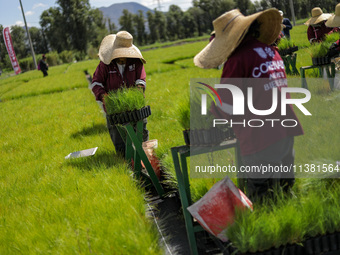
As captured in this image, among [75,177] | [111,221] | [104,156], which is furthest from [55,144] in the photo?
[111,221]

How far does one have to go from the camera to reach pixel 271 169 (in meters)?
2.42

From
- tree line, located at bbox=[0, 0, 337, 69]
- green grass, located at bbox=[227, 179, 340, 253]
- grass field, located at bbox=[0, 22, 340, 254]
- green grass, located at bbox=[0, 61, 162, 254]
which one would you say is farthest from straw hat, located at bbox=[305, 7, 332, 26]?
tree line, located at bbox=[0, 0, 337, 69]

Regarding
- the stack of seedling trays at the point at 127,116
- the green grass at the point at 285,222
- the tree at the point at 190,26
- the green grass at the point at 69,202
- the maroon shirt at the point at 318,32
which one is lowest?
the green grass at the point at 69,202

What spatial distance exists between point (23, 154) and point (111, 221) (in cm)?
363

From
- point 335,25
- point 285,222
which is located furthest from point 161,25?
point 285,222

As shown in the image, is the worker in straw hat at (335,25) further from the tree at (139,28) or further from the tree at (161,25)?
the tree at (161,25)

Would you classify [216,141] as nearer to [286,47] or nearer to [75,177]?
[75,177]

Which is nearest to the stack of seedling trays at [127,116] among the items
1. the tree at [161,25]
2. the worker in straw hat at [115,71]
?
the worker in straw hat at [115,71]

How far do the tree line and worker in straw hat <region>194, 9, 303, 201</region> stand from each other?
44.8 metres

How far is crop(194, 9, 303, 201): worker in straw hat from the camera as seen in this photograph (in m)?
2.25

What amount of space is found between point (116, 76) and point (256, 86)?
2.54m

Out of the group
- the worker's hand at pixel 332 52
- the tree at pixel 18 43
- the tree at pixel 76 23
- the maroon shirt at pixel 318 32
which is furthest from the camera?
the tree at pixel 18 43

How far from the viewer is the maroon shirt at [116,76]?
177 inches

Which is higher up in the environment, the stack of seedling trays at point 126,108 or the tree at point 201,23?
the tree at point 201,23
